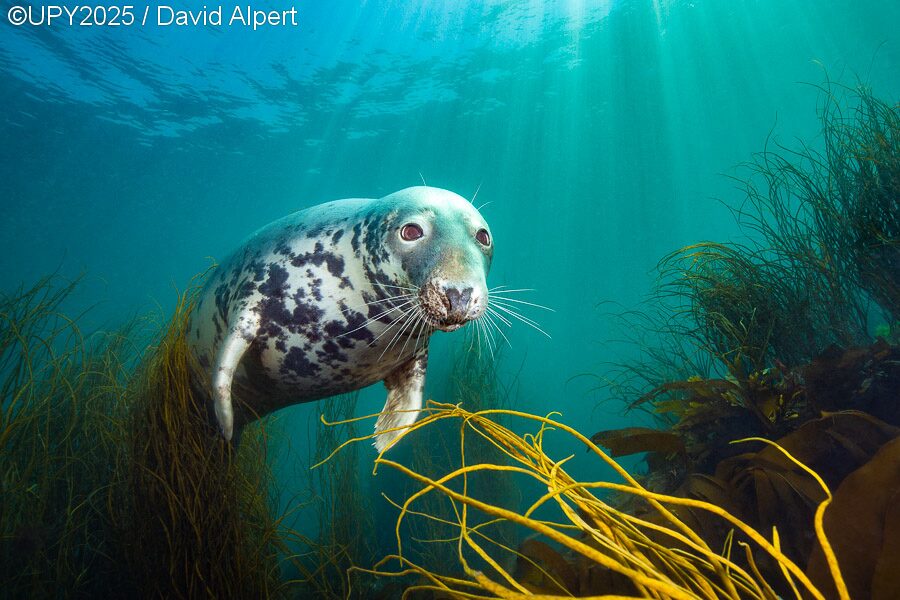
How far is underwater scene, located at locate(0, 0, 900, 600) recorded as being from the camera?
81.6 inches

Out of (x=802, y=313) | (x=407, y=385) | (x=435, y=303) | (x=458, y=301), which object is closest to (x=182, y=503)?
(x=407, y=385)

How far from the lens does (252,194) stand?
108 ft

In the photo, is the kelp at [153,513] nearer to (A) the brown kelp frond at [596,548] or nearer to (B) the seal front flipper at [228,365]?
(B) the seal front flipper at [228,365]

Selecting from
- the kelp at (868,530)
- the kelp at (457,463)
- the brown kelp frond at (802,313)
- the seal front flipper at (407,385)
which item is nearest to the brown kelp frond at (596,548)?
the kelp at (868,530)

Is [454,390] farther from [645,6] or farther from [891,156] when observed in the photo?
[645,6]

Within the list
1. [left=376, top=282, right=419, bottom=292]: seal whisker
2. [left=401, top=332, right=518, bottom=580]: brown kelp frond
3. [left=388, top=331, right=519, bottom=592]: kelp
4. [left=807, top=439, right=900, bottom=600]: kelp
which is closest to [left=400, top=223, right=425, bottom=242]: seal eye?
[left=376, top=282, right=419, bottom=292]: seal whisker

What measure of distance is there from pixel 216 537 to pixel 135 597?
956mm

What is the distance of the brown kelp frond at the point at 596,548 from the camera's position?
2.57ft

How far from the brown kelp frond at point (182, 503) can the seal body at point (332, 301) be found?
225 millimetres

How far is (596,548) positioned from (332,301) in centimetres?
195

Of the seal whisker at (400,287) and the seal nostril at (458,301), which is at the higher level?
the seal whisker at (400,287)

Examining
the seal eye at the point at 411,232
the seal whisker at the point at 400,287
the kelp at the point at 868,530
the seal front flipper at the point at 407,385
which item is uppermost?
the seal eye at the point at 411,232

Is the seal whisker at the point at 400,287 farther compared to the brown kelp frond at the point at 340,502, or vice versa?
the brown kelp frond at the point at 340,502

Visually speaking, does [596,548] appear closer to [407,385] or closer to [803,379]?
[407,385]
